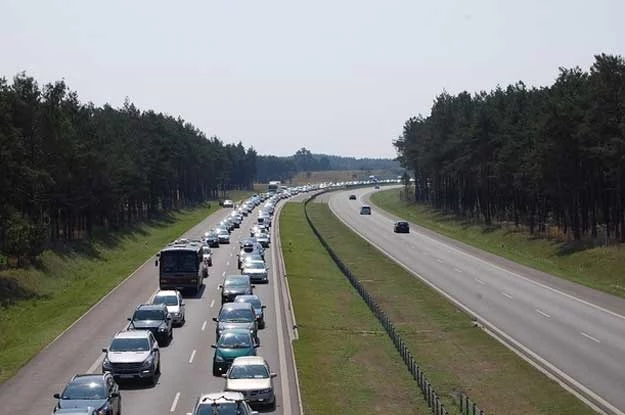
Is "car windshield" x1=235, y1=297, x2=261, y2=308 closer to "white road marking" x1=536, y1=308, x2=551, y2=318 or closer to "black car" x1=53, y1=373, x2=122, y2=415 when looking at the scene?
"white road marking" x1=536, y1=308, x2=551, y2=318

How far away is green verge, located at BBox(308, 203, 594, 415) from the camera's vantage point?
28.3 metres

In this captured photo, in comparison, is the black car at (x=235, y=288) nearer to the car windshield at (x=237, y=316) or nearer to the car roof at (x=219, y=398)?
the car windshield at (x=237, y=316)

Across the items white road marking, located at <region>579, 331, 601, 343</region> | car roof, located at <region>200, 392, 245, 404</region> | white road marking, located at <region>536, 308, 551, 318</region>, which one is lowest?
Result: white road marking, located at <region>536, 308, 551, 318</region>

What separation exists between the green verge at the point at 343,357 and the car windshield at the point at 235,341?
2.00 meters

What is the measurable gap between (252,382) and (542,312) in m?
24.7

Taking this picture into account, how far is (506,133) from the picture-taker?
355 ft

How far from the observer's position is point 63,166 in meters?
81.5

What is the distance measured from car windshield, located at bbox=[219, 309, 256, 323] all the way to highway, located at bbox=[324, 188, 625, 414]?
422 inches

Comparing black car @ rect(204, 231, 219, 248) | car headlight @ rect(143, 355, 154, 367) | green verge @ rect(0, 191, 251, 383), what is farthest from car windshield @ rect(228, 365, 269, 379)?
black car @ rect(204, 231, 219, 248)

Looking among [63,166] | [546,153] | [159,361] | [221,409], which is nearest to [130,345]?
[159,361]

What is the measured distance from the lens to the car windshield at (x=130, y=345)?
30484mm

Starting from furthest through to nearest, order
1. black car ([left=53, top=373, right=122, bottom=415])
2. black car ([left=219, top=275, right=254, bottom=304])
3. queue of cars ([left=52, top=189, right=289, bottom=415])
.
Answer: black car ([left=219, top=275, right=254, bottom=304])
black car ([left=53, top=373, right=122, bottom=415])
queue of cars ([left=52, top=189, right=289, bottom=415])

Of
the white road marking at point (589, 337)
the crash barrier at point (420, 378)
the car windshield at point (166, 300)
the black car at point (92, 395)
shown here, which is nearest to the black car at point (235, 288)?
the car windshield at point (166, 300)

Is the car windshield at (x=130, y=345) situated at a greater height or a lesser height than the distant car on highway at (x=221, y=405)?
lesser
